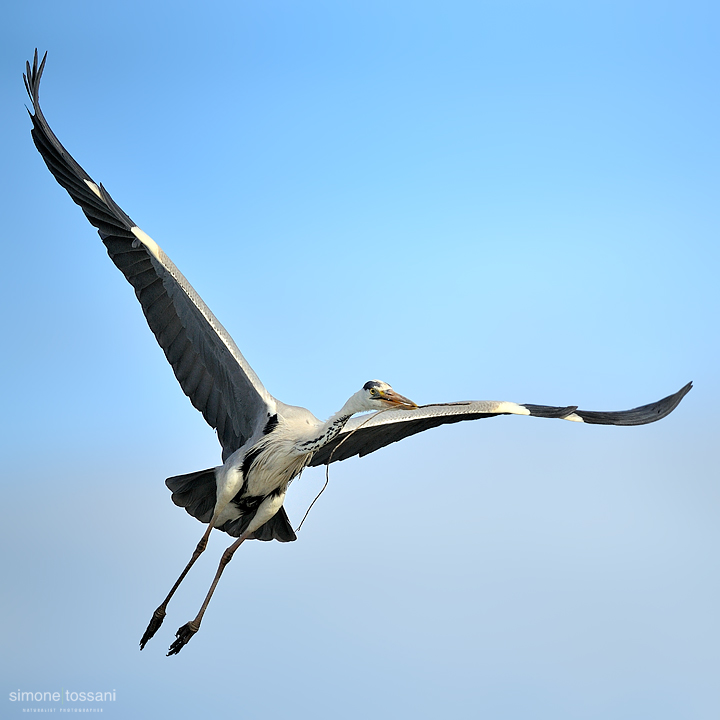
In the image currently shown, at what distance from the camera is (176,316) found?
7.91 m

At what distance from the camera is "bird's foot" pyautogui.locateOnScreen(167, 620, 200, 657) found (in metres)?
7.25

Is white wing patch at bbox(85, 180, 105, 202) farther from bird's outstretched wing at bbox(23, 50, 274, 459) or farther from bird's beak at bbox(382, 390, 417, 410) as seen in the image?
bird's beak at bbox(382, 390, 417, 410)

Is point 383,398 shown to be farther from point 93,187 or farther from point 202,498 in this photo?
point 93,187

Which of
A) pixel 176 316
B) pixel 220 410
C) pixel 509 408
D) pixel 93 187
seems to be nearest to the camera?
pixel 93 187

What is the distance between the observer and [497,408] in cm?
823

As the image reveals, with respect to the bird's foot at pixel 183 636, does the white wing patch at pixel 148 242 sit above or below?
above

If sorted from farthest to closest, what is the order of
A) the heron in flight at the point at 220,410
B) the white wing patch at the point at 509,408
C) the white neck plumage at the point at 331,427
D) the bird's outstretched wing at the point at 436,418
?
the white wing patch at the point at 509,408
the bird's outstretched wing at the point at 436,418
the heron in flight at the point at 220,410
the white neck plumage at the point at 331,427

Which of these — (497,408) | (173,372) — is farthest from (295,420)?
(497,408)

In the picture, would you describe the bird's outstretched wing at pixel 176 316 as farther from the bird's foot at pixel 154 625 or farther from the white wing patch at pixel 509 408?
the white wing patch at pixel 509 408

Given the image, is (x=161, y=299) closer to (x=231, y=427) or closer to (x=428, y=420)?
(x=231, y=427)

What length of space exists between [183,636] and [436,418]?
118 inches

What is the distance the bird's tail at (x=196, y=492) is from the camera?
8.03 metres

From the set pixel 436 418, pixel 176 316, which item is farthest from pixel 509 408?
pixel 176 316

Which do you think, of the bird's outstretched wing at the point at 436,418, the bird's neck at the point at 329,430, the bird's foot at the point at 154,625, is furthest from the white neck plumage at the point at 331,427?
the bird's foot at the point at 154,625
